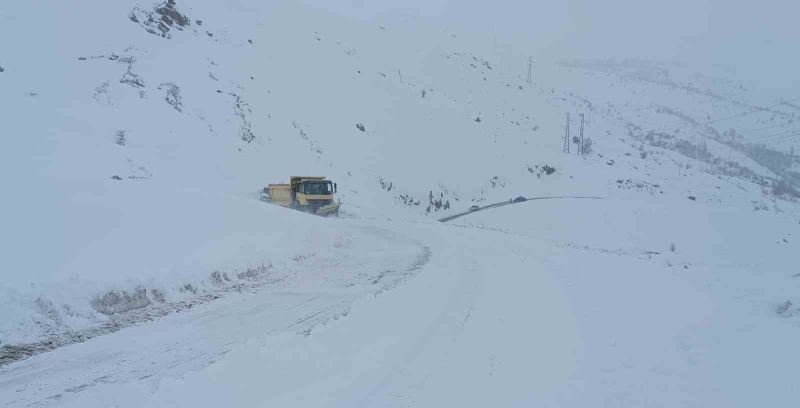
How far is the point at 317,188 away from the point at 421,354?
26.5m

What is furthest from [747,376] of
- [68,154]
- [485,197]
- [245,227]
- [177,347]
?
[485,197]

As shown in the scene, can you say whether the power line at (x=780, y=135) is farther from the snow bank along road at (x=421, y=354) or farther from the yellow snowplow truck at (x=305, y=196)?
the snow bank along road at (x=421, y=354)

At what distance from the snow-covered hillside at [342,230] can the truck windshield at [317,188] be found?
2342 millimetres

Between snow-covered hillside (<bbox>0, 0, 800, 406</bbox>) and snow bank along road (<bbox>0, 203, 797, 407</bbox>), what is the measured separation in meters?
0.04

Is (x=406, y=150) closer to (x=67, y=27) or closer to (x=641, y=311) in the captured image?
(x=67, y=27)

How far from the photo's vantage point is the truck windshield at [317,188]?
32.4m

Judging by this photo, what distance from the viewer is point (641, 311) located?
30.0 feet

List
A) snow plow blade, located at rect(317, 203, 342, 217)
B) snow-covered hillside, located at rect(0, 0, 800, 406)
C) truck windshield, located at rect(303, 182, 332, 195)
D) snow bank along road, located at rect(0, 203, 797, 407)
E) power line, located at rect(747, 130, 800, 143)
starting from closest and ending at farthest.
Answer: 1. snow bank along road, located at rect(0, 203, 797, 407)
2. snow-covered hillside, located at rect(0, 0, 800, 406)
3. snow plow blade, located at rect(317, 203, 342, 217)
4. truck windshield, located at rect(303, 182, 332, 195)
5. power line, located at rect(747, 130, 800, 143)

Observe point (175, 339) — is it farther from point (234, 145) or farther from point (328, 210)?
point (234, 145)

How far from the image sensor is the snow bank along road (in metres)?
5.43

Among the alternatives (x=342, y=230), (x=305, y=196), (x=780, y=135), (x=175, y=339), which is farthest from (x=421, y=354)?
(x=780, y=135)

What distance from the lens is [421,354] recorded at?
22.1 feet

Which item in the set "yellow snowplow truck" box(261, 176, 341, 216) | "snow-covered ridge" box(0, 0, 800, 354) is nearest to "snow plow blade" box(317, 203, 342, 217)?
"yellow snowplow truck" box(261, 176, 341, 216)

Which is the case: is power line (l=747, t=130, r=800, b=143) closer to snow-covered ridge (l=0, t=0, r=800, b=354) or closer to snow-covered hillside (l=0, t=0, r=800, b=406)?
snow-covered ridge (l=0, t=0, r=800, b=354)
